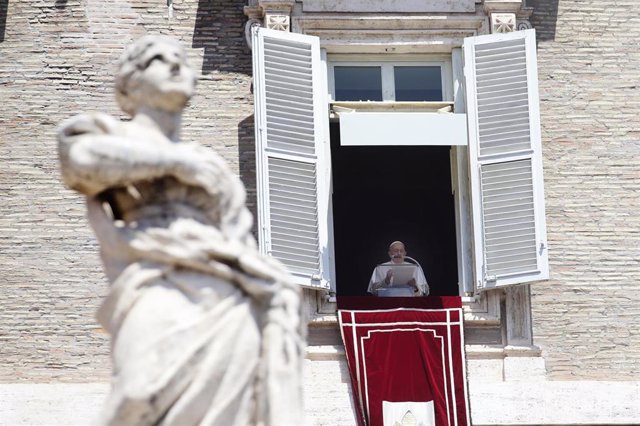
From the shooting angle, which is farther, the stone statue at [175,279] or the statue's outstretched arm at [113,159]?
the statue's outstretched arm at [113,159]

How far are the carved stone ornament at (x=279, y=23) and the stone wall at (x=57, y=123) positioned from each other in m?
0.33

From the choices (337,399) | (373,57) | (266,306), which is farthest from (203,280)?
(373,57)

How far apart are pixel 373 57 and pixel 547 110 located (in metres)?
1.47

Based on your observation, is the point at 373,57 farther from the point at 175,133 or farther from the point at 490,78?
the point at 175,133

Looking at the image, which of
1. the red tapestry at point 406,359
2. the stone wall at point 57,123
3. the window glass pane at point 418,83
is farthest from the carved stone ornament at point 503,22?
the red tapestry at point 406,359

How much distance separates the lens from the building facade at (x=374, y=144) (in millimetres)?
17766

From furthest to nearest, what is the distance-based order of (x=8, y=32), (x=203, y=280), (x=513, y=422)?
(x=8, y=32) < (x=513, y=422) < (x=203, y=280)

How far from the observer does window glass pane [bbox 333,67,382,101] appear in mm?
18641

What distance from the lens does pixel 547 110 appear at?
742 inches

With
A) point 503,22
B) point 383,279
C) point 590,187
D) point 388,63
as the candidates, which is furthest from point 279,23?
point 590,187

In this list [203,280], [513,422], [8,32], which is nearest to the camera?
[203,280]

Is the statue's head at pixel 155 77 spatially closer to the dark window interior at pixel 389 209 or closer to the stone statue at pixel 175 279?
the stone statue at pixel 175 279

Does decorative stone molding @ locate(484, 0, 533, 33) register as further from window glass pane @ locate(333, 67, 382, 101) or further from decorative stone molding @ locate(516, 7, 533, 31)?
window glass pane @ locate(333, 67, 382, 101)

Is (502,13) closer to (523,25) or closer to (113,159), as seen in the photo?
(523,25)
